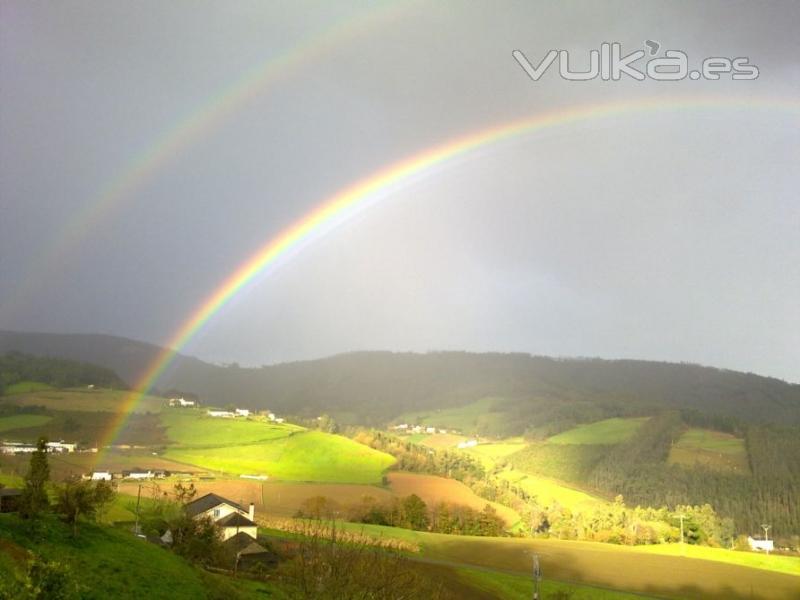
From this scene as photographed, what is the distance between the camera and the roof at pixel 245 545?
4944 centimetres

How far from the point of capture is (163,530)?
50844mm

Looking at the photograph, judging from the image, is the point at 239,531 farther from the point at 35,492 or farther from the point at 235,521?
the point at 35,492

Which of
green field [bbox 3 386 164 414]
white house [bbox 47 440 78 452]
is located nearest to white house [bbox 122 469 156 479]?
white house [bbox 47 440 78 452]

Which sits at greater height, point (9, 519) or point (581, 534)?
point (9, 519)

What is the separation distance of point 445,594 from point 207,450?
84.0m

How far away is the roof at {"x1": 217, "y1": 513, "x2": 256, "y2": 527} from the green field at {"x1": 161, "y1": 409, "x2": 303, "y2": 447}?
54.4 metres

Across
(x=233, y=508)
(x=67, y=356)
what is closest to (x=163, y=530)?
(x=233, y=508)

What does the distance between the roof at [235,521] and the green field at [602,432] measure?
4455 inches

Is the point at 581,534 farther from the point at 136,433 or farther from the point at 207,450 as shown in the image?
the point at 136,433

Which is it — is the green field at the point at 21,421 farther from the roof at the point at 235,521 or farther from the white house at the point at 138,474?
the roof at the point at 235,521

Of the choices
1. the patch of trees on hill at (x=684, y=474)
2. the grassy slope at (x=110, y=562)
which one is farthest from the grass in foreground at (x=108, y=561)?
the patch of trees on hill at (x=684, y=474)

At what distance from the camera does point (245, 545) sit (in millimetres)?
50844

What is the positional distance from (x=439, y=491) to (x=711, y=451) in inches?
2968

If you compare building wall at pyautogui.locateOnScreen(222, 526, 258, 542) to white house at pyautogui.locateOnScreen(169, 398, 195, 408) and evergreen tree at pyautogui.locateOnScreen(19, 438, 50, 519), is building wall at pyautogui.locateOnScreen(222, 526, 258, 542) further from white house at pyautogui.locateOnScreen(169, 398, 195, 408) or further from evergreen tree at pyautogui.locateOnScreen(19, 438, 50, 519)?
white house at pyautogui.locateOnScreen(169, 398, 195, 408)
